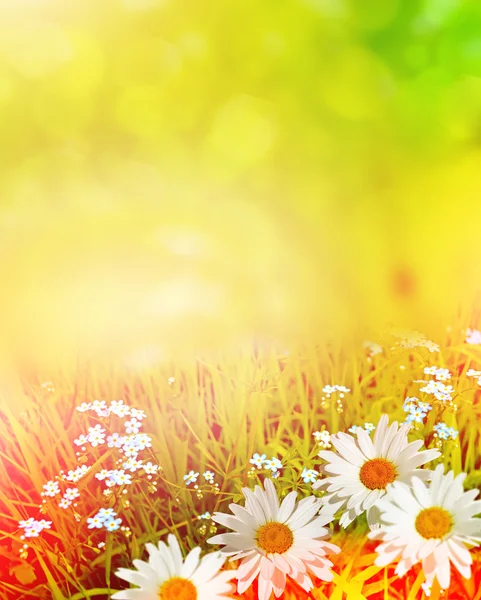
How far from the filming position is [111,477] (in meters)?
0.61

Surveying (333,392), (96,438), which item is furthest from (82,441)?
(333,392)

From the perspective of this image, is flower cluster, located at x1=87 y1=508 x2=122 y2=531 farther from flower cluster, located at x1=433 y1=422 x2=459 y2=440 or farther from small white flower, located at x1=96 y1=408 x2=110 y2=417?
flower cluster, located at x1=433 y1=422 x2=459 y2=440

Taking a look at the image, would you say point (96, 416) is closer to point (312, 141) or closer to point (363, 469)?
point (363, 469)

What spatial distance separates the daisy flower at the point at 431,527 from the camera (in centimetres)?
55

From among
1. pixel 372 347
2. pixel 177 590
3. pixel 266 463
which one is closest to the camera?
pixel 177 590

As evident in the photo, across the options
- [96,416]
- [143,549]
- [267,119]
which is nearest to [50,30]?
[267,119]

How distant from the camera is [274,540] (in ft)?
1.89

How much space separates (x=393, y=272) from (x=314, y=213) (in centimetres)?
11

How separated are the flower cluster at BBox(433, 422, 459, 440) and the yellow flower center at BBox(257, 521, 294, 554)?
0.18 metres

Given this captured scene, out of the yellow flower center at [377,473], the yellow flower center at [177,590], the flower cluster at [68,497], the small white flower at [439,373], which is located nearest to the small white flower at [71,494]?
the flower cluster at [68,497]

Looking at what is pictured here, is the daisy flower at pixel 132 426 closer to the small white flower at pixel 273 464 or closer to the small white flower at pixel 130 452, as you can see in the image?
the small white flower at pixel 130 452

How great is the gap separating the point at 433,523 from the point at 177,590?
21cm

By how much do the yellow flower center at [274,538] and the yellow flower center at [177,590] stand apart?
0.22 feet

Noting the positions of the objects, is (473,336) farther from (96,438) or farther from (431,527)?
(96,438)
